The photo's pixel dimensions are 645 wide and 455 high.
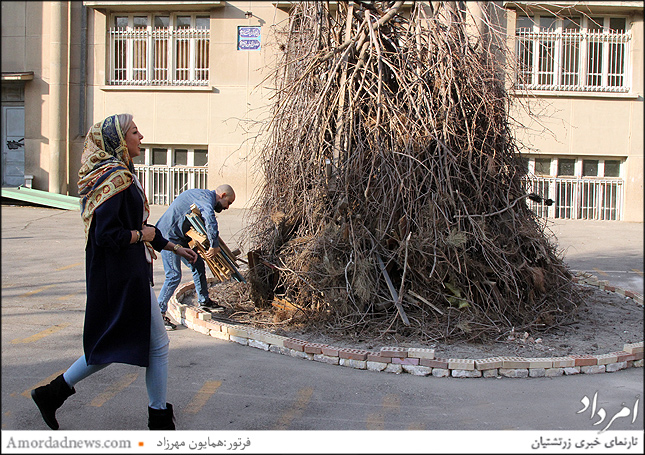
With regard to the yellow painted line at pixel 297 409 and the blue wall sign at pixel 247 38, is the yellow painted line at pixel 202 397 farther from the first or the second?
the blue wall sign at pixel 247 38

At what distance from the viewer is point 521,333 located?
5707mm

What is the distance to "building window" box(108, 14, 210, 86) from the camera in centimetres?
1809

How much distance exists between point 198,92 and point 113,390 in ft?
48.4

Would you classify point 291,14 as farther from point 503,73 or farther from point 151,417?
point 151,417

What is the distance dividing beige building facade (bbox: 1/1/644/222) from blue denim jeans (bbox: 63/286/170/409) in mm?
13819

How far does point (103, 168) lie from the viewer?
→ 3.56 m

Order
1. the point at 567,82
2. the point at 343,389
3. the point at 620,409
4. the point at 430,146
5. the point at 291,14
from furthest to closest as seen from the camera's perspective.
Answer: the point at 567,82 → the point at 291,14 → the point at 430,146 → the point at 343,389 → the point at 620,409

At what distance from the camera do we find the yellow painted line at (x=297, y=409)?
3.94 metres

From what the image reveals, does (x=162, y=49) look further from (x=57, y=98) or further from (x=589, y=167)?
(x=589, y=167)

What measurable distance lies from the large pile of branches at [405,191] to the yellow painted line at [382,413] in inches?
49.4

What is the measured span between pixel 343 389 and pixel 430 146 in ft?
9.12

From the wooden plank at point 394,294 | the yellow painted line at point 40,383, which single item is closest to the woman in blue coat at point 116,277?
the yellow painted line at point 40,383

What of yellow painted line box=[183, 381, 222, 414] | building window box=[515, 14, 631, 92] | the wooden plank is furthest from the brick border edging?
building window box=[515, 14, 631, 92]

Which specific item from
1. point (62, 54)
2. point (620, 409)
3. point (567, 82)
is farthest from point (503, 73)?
point (62, 54)
